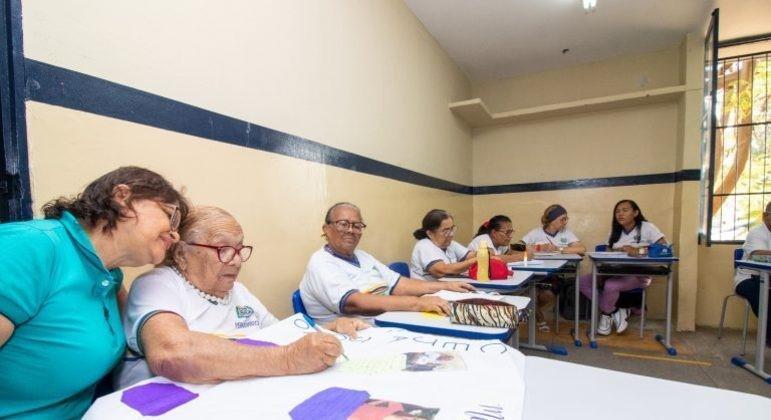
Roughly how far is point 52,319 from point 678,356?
4.48 metres

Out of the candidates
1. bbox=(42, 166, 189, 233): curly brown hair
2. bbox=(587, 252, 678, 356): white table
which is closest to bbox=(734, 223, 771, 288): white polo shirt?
bbox=(587, 252, 678, 356): white table

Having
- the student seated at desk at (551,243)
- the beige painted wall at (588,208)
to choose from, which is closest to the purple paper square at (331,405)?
the student seated at desk at (551,243)

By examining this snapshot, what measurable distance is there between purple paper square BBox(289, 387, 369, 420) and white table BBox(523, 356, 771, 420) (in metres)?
0.34

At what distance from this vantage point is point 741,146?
430 centimetres

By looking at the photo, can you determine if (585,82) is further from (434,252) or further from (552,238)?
(434,252)

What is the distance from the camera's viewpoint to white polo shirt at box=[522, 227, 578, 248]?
184 inches

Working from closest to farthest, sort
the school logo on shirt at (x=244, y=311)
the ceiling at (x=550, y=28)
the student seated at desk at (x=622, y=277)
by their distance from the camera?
the school logo on shirt at (x=244, y=311)
the ceiling at (x=550, y=28)
the student seated at desk at (x=622, y=277)

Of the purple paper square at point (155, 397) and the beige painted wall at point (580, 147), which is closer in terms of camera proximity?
the purple paper square at point (155, 397)

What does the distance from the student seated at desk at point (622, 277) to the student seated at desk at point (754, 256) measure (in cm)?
72

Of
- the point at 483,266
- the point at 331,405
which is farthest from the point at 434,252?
the point at 331,405

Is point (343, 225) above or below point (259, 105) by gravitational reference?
below

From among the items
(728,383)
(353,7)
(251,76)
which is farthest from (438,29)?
(728,383)

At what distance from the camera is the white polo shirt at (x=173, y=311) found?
1022 millimetres

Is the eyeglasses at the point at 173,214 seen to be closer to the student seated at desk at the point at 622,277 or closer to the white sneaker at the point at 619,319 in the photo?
the student seated at desk at the point at 622,277
